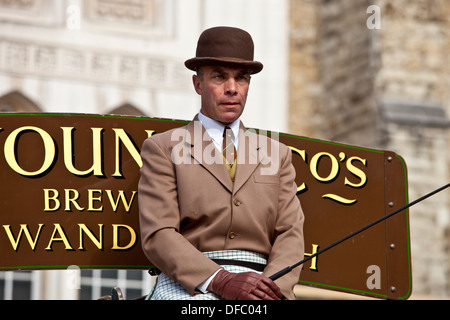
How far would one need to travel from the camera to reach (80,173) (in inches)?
186

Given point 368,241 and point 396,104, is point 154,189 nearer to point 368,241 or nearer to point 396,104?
point 368,241

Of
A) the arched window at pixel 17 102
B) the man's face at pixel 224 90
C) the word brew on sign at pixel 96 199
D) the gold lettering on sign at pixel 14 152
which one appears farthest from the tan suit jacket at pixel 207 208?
the arched window at pixel 17 102

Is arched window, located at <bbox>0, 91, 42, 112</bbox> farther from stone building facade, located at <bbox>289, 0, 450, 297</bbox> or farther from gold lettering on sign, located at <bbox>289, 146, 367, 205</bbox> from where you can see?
gold lettering on sign, located at <bbox>289, 146, 367, 205</bbox>

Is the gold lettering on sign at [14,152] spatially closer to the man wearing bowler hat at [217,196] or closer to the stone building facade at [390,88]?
the man wearing bowler hat at [217,196]

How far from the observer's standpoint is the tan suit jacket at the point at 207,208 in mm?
3850

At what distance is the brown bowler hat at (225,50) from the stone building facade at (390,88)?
10.3m

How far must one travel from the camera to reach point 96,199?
185 inches

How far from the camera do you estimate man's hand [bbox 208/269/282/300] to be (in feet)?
11.8

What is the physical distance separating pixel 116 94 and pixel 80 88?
0.48 meters

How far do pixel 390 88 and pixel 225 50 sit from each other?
11186mm

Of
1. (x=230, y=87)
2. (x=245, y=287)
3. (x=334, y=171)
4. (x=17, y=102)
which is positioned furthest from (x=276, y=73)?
(x=245, y=287)

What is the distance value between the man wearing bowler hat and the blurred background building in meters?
8.30

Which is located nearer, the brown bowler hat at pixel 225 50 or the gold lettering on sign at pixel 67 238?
the brown bowler hat at pixel 225 50

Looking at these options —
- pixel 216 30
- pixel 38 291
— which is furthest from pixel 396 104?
pixel 216 30
